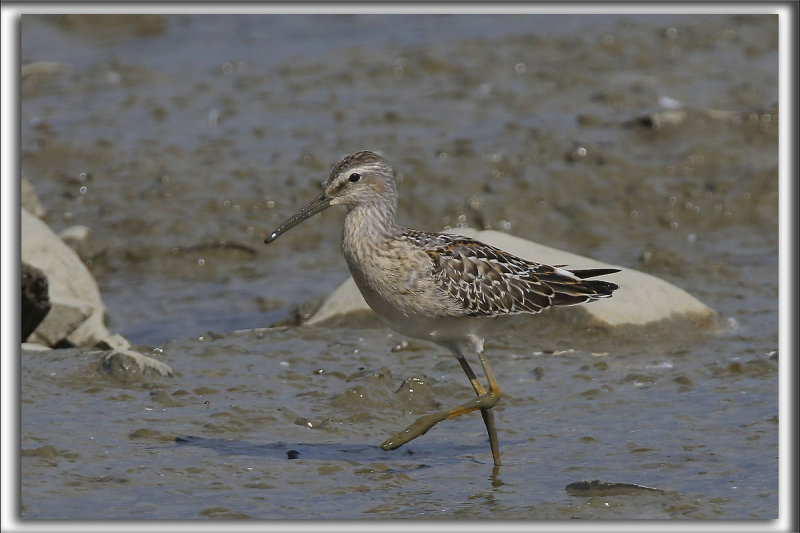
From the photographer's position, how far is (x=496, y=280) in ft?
26.9

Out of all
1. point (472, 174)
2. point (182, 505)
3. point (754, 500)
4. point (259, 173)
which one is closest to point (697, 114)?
point (472, 174)

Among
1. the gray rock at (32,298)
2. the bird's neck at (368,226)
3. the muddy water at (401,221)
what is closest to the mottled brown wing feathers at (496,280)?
the bird's neck at (368,226)

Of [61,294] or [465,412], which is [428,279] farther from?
[61,294]

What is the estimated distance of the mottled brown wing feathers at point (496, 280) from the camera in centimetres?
796

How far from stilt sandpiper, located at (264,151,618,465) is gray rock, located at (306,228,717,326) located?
1.89 metres

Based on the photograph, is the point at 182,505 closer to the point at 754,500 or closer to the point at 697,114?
the point at 754,500

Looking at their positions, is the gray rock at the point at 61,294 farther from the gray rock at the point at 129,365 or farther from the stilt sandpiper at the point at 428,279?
the stilt sandpiper at the point at 428,279

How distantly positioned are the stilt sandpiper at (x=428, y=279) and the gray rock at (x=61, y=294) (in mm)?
3040

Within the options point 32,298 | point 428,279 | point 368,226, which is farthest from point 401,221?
point 428,279

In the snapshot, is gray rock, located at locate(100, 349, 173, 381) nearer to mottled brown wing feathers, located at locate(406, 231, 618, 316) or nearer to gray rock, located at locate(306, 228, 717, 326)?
gray rock, located at locate(306, 228, 717, 326)

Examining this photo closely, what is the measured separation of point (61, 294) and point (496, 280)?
4.31 m

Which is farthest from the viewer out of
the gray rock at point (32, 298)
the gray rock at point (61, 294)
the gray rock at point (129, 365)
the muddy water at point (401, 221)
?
the gray rock at point (61, 294)

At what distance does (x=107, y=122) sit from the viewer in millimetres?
15688

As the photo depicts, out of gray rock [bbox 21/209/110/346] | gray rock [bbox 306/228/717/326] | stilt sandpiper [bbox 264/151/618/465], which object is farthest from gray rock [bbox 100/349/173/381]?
gray rock [bbox 306/228/717/326]
